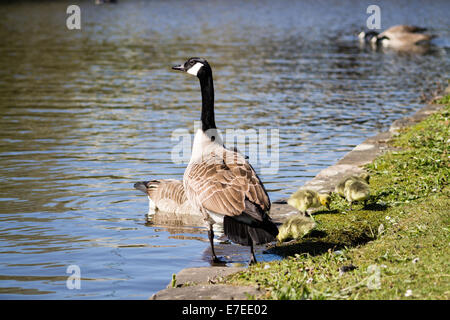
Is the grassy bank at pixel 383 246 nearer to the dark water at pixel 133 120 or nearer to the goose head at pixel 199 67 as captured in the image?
the dark water at pixel 133 120

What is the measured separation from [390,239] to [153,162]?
7.00 meters

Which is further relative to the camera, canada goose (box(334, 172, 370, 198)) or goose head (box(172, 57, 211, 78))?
canada goose (box(334, 172, 370, 198))

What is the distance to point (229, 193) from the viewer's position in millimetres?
6938

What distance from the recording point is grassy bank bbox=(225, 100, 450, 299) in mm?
5571

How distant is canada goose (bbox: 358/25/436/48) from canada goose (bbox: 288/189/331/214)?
104 ft

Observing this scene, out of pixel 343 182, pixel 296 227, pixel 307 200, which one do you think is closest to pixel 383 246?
pixel 296 227

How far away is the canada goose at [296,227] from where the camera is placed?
7.83m

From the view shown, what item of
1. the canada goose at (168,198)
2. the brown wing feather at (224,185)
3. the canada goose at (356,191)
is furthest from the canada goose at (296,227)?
the canada goose at (168,198)

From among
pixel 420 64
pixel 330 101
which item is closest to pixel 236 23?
pixel 420 64

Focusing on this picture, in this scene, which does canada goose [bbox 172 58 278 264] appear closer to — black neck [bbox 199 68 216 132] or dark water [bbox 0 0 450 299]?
black neck [bbox 199 68 216 132]

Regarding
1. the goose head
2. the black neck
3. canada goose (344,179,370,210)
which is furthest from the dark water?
the goose head

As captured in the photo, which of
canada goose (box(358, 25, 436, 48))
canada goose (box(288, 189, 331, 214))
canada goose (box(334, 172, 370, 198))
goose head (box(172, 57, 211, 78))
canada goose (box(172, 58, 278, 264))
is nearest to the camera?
canada goose (box(172, 58, 278, 264))

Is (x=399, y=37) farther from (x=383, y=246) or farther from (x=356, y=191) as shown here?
(x=383, y=246)
